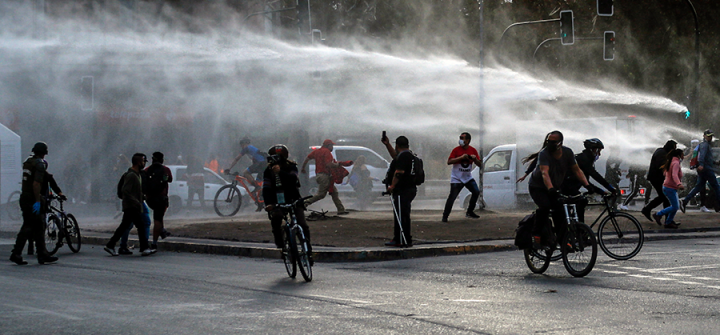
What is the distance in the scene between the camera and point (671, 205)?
1534cm

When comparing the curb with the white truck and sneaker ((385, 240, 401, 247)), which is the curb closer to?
sneaker ((385, 240, 401, 247))

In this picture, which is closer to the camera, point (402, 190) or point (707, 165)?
point (402, 190)

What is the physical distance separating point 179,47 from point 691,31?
638 inches

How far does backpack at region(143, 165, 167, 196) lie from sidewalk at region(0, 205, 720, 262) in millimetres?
908

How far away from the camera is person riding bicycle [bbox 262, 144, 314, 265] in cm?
1010

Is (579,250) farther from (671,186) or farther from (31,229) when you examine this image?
(31,229)

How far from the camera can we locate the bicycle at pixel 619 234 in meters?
11.0

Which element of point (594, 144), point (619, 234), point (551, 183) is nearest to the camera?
point (551, 183)

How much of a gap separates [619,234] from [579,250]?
1759mm

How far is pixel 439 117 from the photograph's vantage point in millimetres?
34219

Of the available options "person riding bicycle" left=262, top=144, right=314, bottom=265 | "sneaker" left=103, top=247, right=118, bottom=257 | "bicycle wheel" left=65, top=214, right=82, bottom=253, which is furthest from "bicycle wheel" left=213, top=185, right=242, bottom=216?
"person riding bicycle" left=262, top=144, right=314, bottom=265

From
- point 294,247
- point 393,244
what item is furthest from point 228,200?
point 294,247

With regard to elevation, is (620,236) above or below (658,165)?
below

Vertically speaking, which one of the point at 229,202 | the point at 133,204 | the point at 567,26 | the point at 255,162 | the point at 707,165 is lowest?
the point at 229,202
